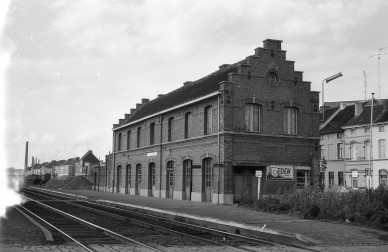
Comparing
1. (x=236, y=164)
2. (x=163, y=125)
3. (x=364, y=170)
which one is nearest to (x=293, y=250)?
(x=236, y=164)

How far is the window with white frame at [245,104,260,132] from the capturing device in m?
28.7

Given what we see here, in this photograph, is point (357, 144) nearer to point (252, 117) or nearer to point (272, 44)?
point (272, 44)

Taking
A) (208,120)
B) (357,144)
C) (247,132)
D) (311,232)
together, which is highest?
(208,120)

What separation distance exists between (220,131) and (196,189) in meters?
5.13

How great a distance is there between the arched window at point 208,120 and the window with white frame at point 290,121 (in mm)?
5061

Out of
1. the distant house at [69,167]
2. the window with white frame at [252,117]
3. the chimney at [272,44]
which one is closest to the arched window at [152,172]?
the window with white frame at [252,117]

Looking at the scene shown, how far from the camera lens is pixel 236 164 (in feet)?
90.7

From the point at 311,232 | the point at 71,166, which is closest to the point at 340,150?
the point at 311,232

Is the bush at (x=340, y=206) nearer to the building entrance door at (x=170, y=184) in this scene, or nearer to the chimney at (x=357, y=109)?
the building entrance door at (x=170, y=184)

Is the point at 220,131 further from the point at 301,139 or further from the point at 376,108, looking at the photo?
the point at 376,108

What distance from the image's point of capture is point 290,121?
30266 mm

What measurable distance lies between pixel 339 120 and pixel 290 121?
26.0m

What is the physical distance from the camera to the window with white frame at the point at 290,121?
30094 millimetres

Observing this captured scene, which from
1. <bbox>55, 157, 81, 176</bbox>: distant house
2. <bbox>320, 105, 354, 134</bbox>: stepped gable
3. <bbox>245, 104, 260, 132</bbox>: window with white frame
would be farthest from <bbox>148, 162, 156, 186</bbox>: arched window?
<bbox>55, 157, 81, 176</bbox>: distant house
